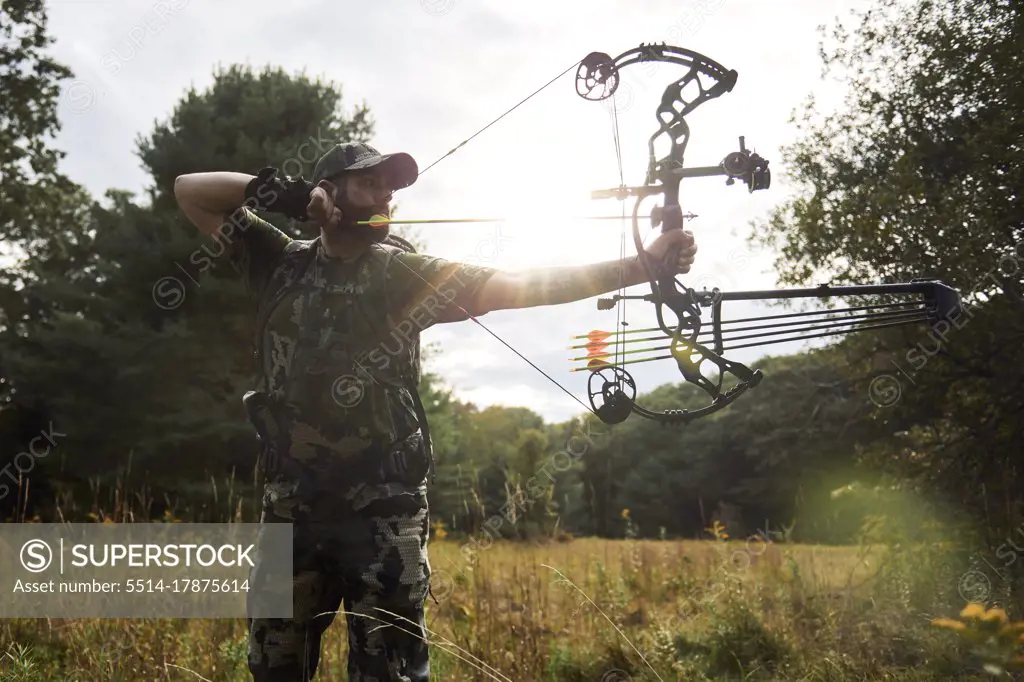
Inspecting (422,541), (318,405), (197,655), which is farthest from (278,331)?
(197,655)

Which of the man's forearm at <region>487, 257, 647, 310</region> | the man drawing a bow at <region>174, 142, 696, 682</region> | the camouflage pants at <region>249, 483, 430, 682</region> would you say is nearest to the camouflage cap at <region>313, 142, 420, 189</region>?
the man drawing a bow at <region>174, 142, 696, 682</region>

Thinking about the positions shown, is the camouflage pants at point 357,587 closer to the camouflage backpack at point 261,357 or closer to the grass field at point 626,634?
the camouflage backpack at point 261,357

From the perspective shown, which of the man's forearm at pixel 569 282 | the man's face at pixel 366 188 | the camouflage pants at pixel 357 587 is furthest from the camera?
the man's face at pixel 366 188

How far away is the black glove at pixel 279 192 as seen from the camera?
8.08 feet

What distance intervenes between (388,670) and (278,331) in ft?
4.04

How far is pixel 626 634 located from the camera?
5148mm

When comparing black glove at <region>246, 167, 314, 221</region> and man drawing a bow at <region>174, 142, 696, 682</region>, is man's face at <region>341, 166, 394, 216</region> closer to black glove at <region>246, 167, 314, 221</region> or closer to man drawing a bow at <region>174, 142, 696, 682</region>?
man drawing a bow at <region>174, 142, 696, 682</region>

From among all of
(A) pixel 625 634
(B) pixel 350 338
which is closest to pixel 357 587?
(B) pixel 350 338

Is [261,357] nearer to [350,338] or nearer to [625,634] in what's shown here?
[350,338]

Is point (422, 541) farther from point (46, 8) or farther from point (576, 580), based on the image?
point (46, 8)

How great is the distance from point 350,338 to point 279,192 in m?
0.58

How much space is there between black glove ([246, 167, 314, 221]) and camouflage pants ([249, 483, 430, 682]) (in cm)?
101

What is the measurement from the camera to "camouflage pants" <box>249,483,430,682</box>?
90.4 inches

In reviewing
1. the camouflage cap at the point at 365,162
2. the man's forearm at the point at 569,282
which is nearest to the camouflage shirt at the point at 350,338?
the man's forearm at the point at 569,282
